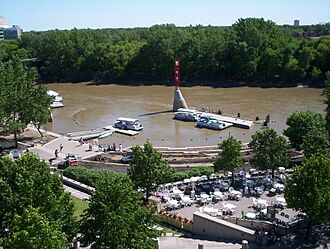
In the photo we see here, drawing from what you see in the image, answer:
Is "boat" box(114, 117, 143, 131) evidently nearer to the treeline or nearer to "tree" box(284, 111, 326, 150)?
"tree" box(284, 111, 326, 150)

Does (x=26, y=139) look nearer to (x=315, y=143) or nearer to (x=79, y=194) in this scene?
(x=79, y=194)

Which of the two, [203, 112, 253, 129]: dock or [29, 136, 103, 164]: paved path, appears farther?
[203, 112, 253, 129]: dock

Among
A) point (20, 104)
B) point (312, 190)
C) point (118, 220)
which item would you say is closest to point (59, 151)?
point (20, 104)

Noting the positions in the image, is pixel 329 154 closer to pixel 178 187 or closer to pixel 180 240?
pixel 178 187

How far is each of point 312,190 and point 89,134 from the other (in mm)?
40222

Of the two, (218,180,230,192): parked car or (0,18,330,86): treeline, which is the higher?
(0,18,330,86): treeline

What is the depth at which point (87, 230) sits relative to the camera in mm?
24359

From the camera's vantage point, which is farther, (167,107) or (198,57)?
(198,57)

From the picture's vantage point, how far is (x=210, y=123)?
6638 centimetres

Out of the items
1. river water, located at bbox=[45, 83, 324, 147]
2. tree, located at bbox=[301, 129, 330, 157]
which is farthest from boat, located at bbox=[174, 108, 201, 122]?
tree, located at bbox=[301, 129, 330, 157]

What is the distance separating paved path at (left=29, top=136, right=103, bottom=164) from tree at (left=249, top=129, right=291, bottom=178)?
19969 mm

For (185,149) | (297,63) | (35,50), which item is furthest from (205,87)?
(35,50)

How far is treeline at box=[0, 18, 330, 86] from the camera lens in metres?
105

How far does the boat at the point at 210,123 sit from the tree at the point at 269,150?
25.8 meters
